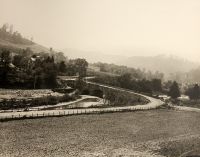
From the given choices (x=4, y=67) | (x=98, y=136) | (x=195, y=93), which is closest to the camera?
(x=98, y=136)

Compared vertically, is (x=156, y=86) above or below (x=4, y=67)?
below

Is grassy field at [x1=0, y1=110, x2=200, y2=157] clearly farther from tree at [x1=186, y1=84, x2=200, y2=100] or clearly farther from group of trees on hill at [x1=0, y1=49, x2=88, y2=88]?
tree at [x1=186, y1=84, x2=200, y2=100]

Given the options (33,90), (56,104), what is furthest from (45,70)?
(56,104)

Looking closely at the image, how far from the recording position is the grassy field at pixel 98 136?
3953 cm

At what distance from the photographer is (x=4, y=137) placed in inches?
1639

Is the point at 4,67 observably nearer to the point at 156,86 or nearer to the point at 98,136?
the point at 98,136

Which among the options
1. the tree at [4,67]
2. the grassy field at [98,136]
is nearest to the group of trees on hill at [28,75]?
the tree at [4,67]

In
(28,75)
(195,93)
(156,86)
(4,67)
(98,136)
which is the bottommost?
(98,136)

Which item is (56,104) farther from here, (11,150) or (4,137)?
(11,150)

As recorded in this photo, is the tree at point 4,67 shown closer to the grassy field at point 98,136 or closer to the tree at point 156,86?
the grassy field at point 98,136

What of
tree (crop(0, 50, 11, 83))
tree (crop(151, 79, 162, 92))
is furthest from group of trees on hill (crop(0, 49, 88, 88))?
A: tree (crop(151, 79, 162, 92))

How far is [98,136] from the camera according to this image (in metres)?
47.5

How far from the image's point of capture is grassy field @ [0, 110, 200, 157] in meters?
39.5

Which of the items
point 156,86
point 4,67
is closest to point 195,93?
point 156,86
